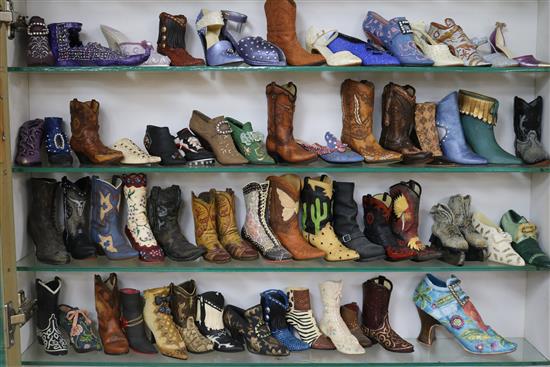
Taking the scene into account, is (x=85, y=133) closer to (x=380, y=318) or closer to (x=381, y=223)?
(x=381, y=223)

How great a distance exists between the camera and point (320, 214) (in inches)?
133

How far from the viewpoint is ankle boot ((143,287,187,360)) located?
130 inches

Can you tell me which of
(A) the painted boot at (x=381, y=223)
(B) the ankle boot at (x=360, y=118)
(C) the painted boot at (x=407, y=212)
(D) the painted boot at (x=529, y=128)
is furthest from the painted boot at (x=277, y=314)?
(D) the painted boot at (x=529, y=128)

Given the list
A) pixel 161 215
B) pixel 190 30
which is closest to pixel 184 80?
pixel 190 30

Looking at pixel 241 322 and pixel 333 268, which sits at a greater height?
pixel 333 268

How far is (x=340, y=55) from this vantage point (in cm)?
321

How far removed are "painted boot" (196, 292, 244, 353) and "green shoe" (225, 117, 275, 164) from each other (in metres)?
0.69

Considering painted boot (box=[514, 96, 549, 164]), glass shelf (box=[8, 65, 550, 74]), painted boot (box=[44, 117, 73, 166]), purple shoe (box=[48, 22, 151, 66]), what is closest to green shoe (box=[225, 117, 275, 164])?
glass shelf (box=[8, 65, 550, 74])

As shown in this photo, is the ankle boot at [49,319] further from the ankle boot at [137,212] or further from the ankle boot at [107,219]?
the ankle boot at [137,212]

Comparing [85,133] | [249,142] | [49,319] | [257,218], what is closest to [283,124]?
[249,142]

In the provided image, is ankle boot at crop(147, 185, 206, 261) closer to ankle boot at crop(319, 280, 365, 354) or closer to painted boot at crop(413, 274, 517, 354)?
ankle boot at crop(319, 280, 365, 354)

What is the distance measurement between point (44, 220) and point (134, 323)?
62 cm

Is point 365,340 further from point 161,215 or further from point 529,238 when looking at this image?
point 161,215

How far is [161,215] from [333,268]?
822 mm
